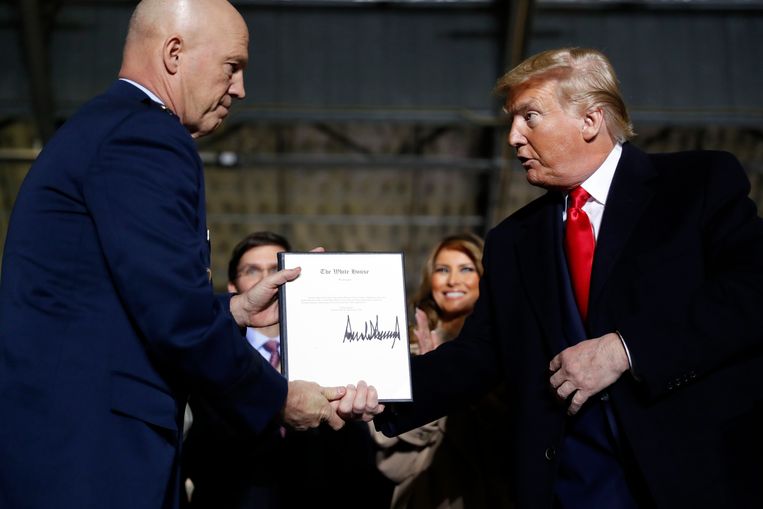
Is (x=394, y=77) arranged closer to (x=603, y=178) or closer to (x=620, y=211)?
(x=603, y=178)

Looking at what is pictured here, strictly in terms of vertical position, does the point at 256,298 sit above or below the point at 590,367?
above

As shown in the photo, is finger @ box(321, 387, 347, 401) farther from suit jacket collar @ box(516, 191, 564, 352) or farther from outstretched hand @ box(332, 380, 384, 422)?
suit jacket collar @ box(516, 191, 564, 352)

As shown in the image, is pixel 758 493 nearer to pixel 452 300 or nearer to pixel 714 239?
pixel 714 239

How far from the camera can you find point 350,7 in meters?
9.36

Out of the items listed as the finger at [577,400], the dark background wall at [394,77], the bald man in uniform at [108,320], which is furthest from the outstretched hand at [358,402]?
the dark background wall at [394,77]

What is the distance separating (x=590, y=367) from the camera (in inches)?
91.4

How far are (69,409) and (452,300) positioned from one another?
2480 mm

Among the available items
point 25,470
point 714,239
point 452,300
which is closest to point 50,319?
point 25,470

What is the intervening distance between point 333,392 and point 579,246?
2.49ft

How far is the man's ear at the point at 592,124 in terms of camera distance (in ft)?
8.77

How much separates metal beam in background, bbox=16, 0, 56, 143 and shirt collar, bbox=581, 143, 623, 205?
7599 millimetres

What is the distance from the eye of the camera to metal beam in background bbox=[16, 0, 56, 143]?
902 centimetres
